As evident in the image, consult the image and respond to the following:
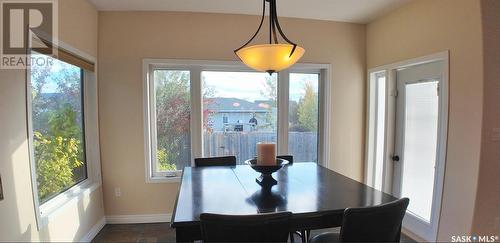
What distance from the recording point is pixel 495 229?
2.21 meters

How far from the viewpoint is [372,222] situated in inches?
54.3

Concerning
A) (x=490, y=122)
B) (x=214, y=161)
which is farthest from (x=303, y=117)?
(x=490, y=122)

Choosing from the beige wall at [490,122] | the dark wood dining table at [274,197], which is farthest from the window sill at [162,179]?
the beige wall at [490,122]

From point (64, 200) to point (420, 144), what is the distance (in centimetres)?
341

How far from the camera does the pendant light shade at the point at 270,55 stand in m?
1.74

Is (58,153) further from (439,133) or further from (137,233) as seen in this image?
(439,133)

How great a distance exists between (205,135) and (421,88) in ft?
7.98

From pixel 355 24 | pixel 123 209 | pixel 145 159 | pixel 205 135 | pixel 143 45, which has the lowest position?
pixel 123 209

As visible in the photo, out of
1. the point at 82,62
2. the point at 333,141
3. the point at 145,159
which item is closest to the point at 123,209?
the point at 145,159

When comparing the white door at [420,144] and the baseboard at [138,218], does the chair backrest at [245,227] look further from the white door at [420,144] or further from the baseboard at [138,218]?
the baseboard at [138,218]

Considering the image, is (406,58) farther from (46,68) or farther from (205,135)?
(46,68)

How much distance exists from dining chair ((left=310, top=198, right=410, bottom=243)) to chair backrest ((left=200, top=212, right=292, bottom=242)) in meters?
0.30

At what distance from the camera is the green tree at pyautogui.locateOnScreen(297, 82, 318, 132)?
3.57m

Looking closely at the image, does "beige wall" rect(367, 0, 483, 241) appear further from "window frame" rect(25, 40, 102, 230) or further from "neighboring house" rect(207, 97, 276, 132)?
"window frame" rect(25, 40, 102, 230)
